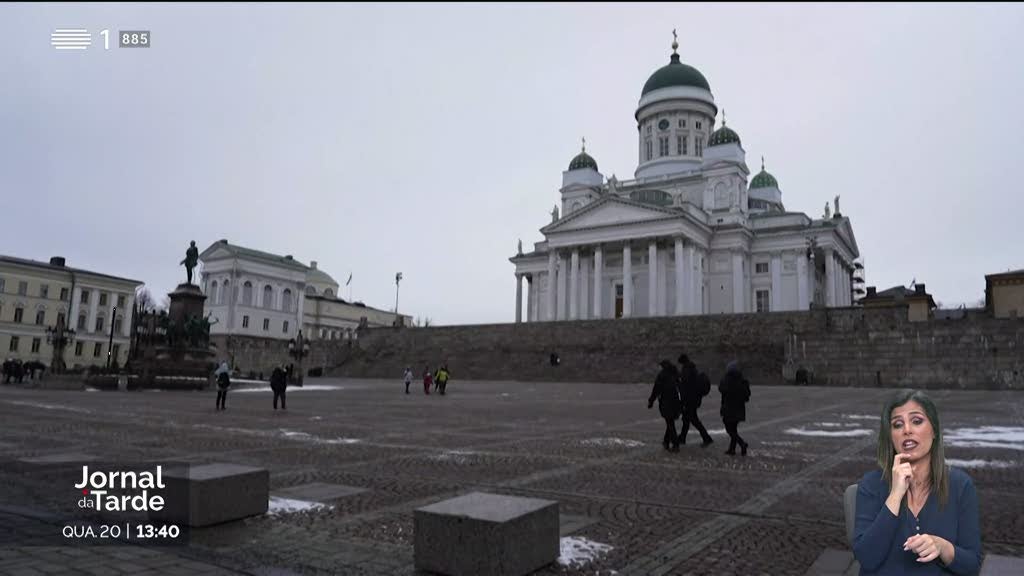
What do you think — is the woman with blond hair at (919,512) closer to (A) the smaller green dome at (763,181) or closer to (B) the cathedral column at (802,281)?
(B) the cathedral column at (802,281)

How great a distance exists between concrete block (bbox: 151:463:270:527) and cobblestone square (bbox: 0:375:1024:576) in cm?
16

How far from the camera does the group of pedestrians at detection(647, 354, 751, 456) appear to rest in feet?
35.6

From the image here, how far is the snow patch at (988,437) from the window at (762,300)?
58.1 m

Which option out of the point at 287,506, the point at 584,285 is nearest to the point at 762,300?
the point at 584,285

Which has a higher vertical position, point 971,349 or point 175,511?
point 971,349

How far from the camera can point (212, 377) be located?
3272 cm

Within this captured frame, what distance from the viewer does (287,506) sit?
6.83 m

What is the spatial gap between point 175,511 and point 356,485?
225 centimetres

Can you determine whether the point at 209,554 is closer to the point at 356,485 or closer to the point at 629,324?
the point at 356,485

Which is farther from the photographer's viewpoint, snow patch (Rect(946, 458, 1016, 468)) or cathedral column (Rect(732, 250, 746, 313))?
cathedral column (Rect(732, 250, 746, 313))

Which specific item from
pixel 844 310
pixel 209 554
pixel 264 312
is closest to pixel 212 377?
pixel 209 554

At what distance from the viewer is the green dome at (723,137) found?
74.3m

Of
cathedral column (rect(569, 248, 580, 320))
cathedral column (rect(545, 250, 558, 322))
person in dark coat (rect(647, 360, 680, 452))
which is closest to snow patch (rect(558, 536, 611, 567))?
person in dark coat (rect(647, 360, 680, 452))

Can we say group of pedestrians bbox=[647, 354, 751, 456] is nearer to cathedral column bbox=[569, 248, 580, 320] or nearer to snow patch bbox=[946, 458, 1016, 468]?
snow patch bbox=[946, 458, 1016, 468]
